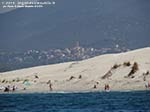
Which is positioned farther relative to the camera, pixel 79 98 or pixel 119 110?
pixel 79 98

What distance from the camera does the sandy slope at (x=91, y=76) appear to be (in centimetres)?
8825

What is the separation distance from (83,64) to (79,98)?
45.2 m

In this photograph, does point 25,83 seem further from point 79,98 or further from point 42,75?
point 79,98

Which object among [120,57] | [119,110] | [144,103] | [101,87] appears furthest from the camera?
[120,57]

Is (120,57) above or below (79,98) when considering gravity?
above

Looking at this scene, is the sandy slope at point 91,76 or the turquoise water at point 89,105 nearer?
the turquoise water at point 89,105

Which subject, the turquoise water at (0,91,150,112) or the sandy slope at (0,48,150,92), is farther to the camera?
the sandy slope at (0,48,150,92)

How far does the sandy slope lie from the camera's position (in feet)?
290

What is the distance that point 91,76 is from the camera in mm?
99000

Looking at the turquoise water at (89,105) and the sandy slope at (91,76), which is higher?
the sandy slope at (91,76)

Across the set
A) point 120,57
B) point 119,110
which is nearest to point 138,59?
point 120,57

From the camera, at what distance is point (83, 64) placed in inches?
4584

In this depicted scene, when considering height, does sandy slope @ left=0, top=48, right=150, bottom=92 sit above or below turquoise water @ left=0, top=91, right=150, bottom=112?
above

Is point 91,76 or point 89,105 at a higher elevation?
point 91,76
